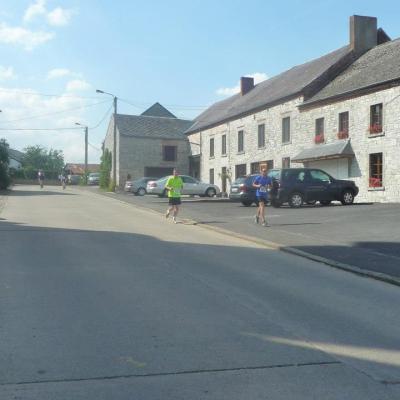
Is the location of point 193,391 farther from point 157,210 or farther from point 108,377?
point 157,210

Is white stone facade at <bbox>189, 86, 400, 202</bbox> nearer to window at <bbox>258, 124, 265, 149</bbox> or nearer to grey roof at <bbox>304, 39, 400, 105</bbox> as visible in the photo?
window at <bbox>258, 124, 265, 149</bbox>

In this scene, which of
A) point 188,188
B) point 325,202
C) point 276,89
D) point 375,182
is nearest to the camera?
point 325,202

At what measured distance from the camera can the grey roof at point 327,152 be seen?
29.7 meters

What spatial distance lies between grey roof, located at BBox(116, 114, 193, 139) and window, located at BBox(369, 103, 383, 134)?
28.0 meters

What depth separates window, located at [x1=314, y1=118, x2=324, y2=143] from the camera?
32.6 meters

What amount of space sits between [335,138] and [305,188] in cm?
820

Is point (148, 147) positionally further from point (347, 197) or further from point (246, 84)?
point (347, 197)

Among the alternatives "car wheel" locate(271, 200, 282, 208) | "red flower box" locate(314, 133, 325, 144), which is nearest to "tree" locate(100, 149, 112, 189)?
"red flower box" locate(314, 133, 325, 144)

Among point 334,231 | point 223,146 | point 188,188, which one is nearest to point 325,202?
point 334,231

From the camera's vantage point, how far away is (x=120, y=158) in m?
52.4

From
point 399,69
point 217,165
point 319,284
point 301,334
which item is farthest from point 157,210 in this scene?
point 217,165

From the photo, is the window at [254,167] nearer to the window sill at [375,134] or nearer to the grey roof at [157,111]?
the window sill at [375,134]

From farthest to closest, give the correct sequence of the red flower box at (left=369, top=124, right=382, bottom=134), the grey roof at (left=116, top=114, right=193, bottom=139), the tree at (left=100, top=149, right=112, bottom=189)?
the grey roof at (left=116, top=114, right=193, bottom=139) → the tree at (left=100, top=149, right=112, bottom=189) → the red flower box at (left=369, top=124, right=382, bottom=134)

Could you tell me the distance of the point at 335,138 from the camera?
103 ft
